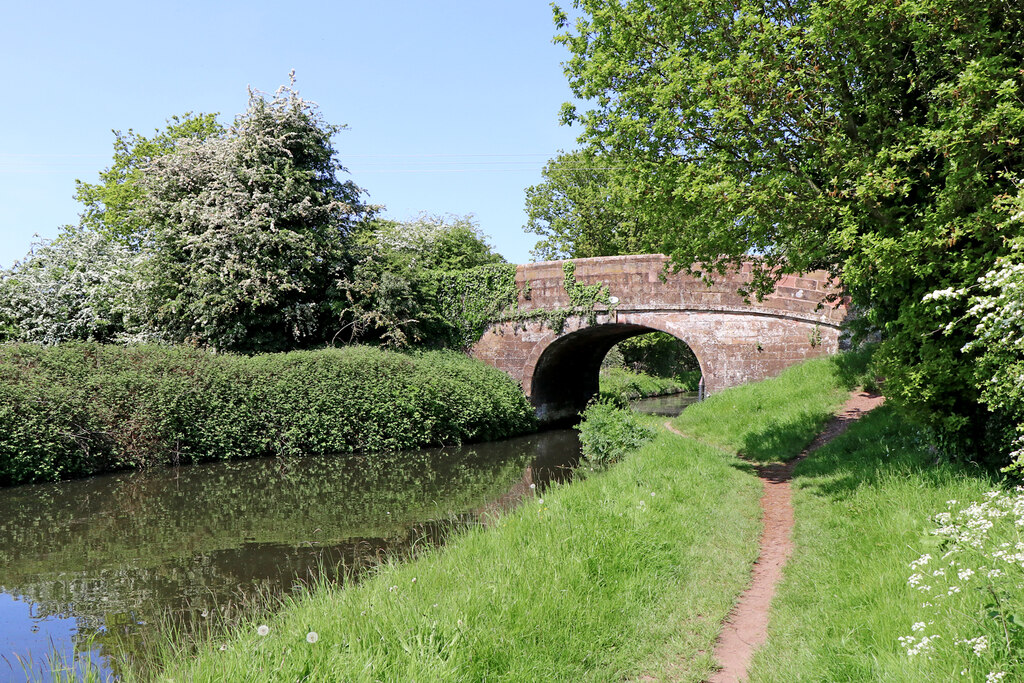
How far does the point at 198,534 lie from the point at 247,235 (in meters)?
9.85

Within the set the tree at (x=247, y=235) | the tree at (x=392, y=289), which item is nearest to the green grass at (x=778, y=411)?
the tree at (x=392, y=289)

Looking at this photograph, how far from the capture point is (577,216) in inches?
1275

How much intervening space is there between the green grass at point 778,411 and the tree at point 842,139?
9.75 feet

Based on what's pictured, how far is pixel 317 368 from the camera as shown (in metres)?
15.6

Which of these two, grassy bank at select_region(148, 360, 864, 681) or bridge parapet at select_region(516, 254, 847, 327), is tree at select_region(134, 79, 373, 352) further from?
grassy bank at select_region(148, 360, 864, 681)

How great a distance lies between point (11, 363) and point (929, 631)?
14486 millimetres

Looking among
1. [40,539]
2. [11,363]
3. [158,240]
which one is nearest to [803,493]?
[40,539]

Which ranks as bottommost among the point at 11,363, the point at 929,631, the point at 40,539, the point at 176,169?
the point at 40,539

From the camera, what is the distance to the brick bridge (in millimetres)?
16109

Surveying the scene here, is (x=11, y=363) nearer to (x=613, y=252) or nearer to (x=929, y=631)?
(x=929, y=631)

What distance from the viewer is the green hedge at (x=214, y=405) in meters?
12.2

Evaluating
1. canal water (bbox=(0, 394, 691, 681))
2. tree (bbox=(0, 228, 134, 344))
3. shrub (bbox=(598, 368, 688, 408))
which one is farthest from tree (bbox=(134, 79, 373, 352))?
shrub (bbox=(598, 368, 688, 408))

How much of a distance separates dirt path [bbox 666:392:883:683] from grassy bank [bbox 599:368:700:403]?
17797 mm

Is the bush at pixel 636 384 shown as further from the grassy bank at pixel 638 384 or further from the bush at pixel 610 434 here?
the bush at pixel 610 434
